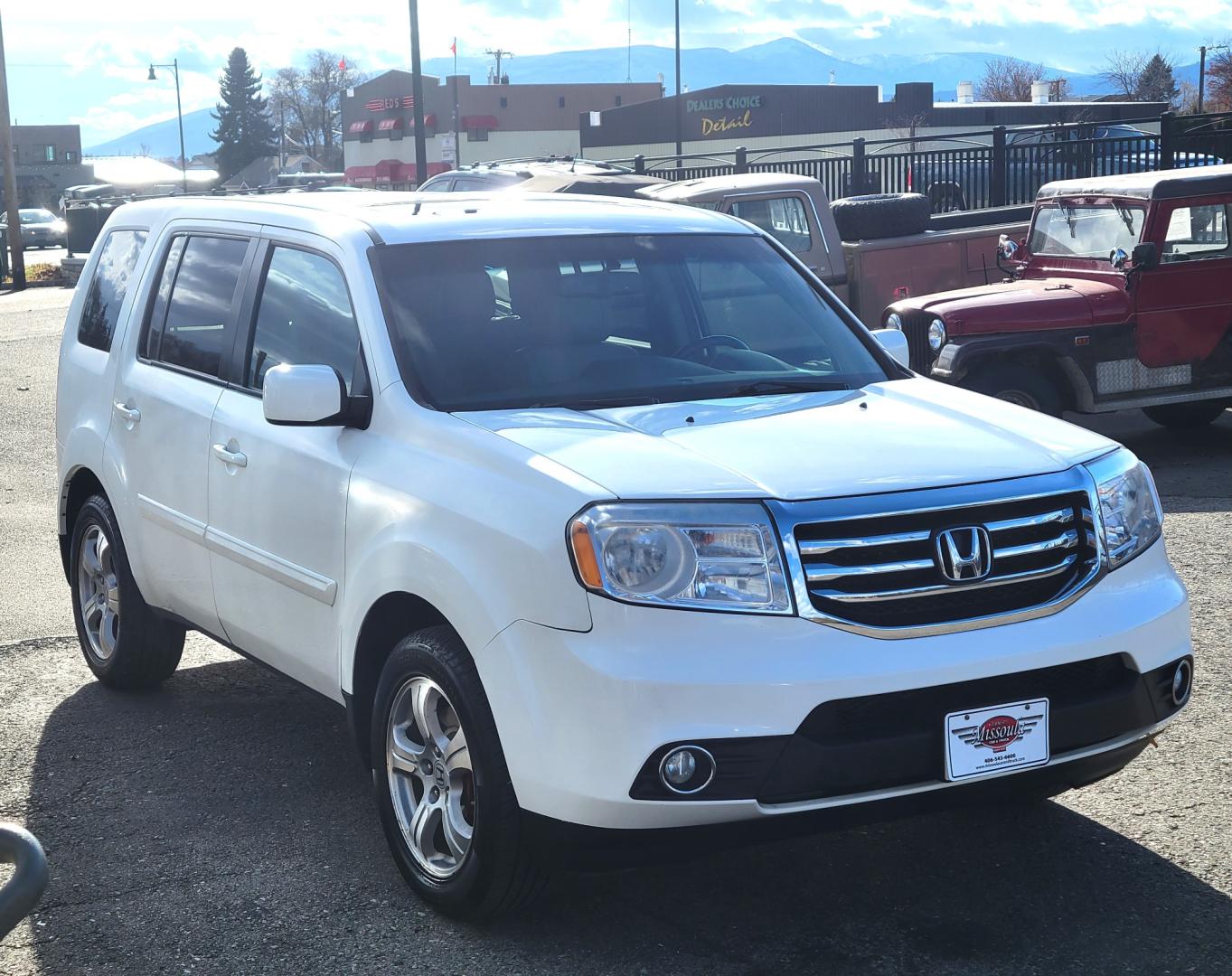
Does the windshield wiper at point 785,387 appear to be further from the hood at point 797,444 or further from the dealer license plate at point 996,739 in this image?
the dealer license plate at point 996,739

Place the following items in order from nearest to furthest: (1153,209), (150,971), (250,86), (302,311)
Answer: (150,971) → (302,311) → (1153,209) → (250,86)

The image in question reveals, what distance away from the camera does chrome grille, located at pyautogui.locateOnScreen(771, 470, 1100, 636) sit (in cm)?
347

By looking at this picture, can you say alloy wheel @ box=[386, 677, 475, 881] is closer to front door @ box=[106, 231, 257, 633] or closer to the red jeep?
front door @ box=[106, 231, 257, 633]

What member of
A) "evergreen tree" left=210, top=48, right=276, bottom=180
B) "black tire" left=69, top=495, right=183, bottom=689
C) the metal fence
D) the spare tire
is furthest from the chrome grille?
"evergreen tree" left=210, top=48, right=276, bottom=180

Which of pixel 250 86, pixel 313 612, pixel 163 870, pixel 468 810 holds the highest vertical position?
pixel 250 86

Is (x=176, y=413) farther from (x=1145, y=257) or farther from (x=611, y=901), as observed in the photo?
(x=1145, y=257)

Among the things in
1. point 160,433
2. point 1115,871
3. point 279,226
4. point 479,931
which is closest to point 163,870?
point 479,931

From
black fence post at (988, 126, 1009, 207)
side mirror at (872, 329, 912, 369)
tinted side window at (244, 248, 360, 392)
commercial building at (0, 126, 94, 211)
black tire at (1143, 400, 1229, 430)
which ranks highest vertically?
commercial building at (0, 126, 94, 211)

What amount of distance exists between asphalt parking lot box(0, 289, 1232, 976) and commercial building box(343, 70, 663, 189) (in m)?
87.2

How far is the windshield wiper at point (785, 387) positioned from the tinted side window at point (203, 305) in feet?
5.74

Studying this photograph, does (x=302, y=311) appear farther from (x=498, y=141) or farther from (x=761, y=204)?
(x=498, y=141)

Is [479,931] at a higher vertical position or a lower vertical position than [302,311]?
lower

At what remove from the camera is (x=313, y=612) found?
446cm

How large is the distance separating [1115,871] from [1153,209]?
7793 millimetres
